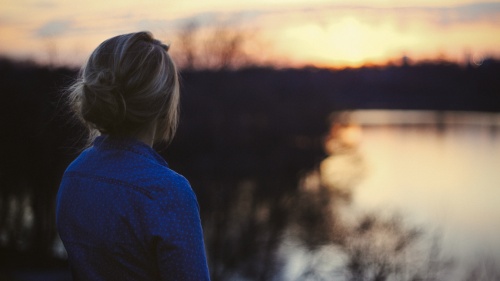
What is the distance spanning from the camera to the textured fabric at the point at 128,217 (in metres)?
1.23

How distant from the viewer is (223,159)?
852 inches

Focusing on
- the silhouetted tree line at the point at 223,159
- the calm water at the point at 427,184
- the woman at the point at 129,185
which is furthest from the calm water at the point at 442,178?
the woman at the point at 129,185

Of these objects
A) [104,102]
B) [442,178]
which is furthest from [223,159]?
[104,102]

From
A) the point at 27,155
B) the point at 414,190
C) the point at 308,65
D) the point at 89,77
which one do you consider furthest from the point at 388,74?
the point at 89,77

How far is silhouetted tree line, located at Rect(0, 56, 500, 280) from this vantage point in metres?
17.2

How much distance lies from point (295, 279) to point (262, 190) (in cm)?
421

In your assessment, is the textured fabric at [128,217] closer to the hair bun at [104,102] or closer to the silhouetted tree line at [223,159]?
the hair bun at [104,102]

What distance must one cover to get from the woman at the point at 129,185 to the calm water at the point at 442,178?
19.9 metres

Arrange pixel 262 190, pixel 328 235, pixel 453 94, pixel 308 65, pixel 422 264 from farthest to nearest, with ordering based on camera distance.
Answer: pixel 453 94 < pixel 308 65 < pixel 262 190 < pixel 328 235 < pixel 422 264

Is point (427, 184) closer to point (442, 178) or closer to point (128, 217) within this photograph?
point (442, 178)

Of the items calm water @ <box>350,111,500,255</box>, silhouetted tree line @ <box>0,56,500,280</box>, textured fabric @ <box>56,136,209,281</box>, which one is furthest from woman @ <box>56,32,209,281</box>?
calm water @ <box>350,111,500,255</box>

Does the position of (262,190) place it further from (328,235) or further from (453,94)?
(453,94)

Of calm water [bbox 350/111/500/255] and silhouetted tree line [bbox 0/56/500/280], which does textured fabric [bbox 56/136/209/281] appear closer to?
silhouetted tree line [bbox 0/56/500/280]

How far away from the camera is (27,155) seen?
17844mm
